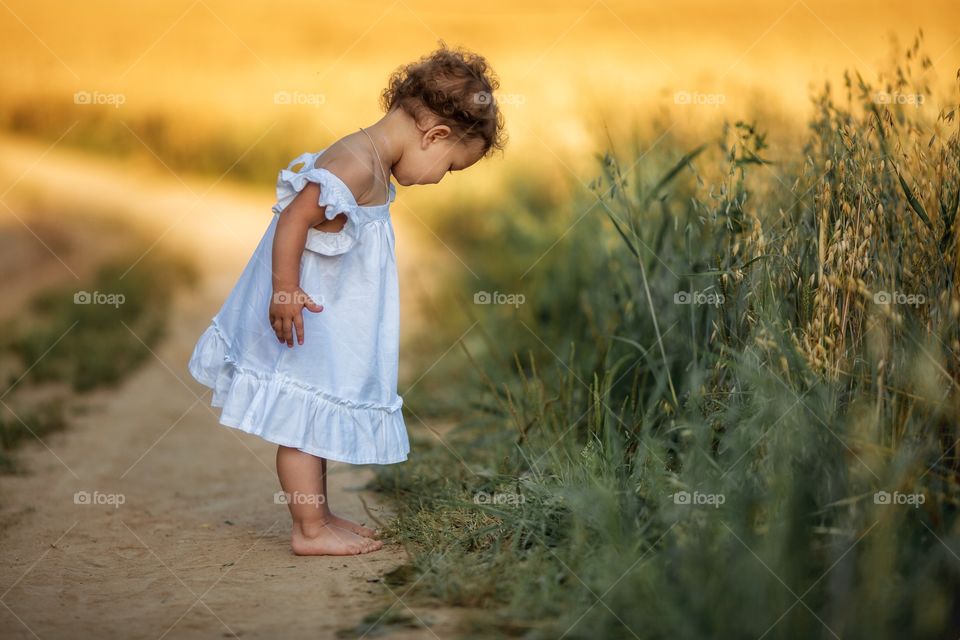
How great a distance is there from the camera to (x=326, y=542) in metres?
2.52

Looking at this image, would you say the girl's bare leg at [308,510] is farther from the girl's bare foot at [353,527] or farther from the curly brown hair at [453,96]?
the curly brown hair at [453,96]

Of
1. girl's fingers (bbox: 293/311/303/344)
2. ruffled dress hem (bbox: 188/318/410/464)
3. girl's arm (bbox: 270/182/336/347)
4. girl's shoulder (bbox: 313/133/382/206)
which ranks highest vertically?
girl's shoulder (bbox: 313/133/382/206)

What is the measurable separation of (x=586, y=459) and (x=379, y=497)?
80 cm

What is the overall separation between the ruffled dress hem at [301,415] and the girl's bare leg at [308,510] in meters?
0.05

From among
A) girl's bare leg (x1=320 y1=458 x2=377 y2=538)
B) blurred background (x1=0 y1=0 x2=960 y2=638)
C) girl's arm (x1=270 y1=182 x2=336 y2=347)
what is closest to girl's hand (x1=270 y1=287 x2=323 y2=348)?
girl's arm (x1=270 y1=182 x2=336 y2=347)

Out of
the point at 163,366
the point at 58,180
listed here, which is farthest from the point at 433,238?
the point at 58,180

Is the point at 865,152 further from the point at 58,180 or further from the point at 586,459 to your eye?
the point at 58,180

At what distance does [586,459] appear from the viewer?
2498mm

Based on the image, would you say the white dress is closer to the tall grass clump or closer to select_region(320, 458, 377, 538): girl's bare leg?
select_region(320, 458, 377, 538): girl's bare leg

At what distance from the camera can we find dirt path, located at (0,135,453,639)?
2102mm

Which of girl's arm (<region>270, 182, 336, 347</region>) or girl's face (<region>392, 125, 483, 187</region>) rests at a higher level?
girl's face (<region>392, 125, 483, 187</region>)

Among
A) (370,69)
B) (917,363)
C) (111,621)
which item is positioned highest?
(370,69)

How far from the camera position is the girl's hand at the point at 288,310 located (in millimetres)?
2391

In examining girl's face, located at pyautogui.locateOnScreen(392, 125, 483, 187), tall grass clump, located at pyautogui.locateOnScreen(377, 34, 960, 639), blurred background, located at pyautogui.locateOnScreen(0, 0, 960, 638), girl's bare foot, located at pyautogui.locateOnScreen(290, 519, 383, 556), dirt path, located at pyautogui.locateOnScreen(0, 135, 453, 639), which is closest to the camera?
tall grass clump, located at pyautogui.locateOnScreen(377, 34, 960, 639)
